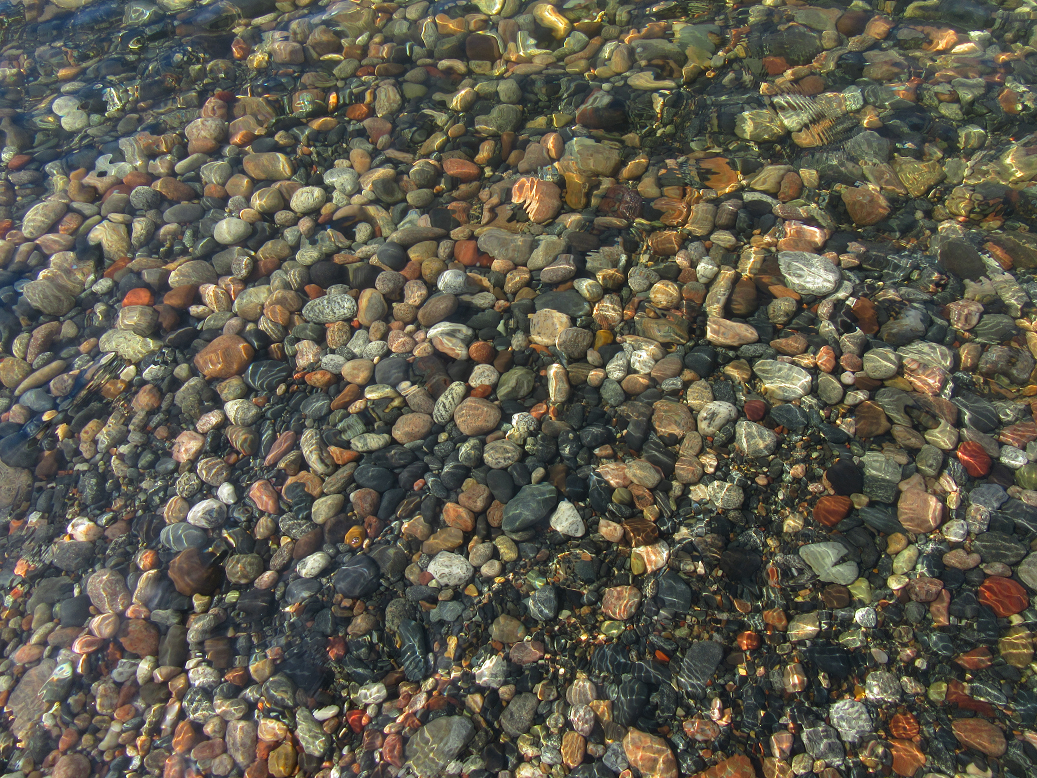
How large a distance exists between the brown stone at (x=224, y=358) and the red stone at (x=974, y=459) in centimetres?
366

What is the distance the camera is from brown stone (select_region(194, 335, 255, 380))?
137 inches

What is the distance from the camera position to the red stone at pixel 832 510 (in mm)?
2541

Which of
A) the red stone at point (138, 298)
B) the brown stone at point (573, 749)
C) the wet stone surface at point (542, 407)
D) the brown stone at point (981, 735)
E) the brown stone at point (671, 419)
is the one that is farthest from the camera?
the red stone at point (138, 298)

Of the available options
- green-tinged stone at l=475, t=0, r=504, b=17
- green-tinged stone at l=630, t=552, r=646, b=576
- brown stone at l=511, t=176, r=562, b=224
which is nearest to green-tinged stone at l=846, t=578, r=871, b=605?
green-tinged stone at l=630, t=552, r=646, b=576

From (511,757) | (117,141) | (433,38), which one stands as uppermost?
(433,38)

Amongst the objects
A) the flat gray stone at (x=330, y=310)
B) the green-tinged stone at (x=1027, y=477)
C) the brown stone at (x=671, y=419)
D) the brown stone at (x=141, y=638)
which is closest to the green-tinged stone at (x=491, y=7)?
the flat gray stone at (x=330, y=310)

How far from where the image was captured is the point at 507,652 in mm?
2426

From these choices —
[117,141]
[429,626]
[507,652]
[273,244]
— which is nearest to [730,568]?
[507,652]

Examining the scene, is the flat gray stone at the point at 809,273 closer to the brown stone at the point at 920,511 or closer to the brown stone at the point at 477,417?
the brown stone at the point at 920,511

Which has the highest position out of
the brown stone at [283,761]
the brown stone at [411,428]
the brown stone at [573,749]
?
the brown stone at [411,428]

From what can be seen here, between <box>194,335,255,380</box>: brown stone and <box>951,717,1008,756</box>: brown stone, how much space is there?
367 cm

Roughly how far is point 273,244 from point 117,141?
6.81 ft

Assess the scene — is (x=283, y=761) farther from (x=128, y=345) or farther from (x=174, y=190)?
(x=174, y=190)

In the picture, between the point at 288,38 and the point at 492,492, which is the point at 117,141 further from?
the point at 492,492
